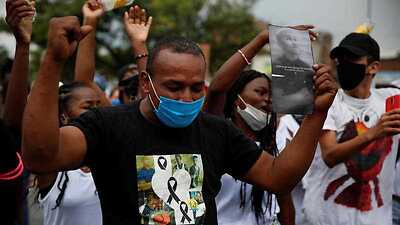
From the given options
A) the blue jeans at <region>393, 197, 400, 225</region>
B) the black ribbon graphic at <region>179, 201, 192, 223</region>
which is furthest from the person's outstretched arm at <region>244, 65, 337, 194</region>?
the blue jeans at <region>393, 197, 400, 225</region>

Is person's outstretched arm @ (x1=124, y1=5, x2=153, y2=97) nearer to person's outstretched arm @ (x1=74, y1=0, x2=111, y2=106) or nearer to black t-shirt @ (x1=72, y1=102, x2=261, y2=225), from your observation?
person's outstretched arm @ (x1=74, y1=0, x2=111, y2=106)

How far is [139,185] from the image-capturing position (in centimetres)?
282

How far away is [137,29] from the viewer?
460cm

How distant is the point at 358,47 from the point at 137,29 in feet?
4.80

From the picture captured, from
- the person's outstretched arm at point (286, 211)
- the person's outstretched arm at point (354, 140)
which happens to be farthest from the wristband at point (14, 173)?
the person's outstretched arm at point (354, 140)

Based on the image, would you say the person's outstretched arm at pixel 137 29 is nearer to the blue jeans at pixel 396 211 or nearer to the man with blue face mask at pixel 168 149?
the man with blue face mask at pixel 168 149

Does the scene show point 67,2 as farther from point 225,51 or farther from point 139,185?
point 139,185

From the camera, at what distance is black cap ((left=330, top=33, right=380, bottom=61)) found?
4.89 meters

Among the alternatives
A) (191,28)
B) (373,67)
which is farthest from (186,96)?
(191,28)

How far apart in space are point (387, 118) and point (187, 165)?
179 cm

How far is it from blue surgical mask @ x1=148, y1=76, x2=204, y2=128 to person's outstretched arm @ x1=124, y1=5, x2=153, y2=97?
1600mm

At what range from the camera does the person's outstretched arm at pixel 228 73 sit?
407 cm

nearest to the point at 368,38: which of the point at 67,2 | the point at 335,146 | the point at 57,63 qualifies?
the point at 335,146

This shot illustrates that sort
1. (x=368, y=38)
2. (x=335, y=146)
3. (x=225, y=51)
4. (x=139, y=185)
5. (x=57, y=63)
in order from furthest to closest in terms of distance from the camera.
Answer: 1. (x=225, y=51)
2. (x=368, y=38)
3. (x=335, y=146)
4. (x=139, y=185)
5. (x=57, y=63)
